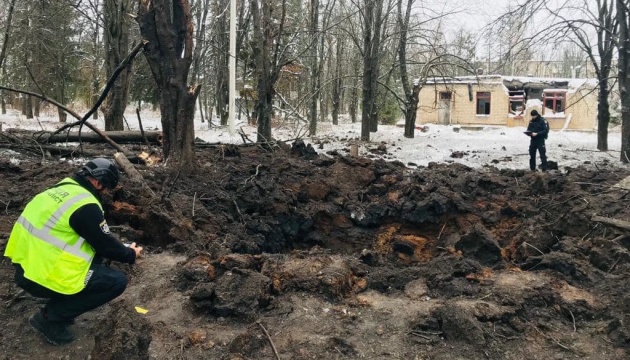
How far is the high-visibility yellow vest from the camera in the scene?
3.51 m

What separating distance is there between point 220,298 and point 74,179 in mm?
1617

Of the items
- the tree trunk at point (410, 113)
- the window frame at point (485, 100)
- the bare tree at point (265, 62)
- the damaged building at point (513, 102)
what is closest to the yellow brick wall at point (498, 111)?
the damaged building at point (513, 102)

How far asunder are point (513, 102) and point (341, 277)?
31.9 m

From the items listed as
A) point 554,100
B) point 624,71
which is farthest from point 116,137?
point 554,100

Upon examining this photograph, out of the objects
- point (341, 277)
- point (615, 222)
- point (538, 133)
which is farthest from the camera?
point (538, 133)

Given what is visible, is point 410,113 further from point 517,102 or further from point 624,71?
point 517,102

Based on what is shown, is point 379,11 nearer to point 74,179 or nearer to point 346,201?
point 346,201

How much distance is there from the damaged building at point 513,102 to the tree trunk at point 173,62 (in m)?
24.6

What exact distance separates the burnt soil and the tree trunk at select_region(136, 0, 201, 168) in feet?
2.32

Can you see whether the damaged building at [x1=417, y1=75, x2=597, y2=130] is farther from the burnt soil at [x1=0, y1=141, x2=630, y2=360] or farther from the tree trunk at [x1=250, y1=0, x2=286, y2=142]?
the burnt soil at [x1=0, y1=141, x2=630, y2=360]

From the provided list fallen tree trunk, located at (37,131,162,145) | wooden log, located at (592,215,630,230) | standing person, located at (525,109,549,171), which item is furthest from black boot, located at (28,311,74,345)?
standing person, located at (525,109,549,171)

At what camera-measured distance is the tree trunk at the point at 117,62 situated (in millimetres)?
13773

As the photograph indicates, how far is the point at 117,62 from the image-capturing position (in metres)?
14.1

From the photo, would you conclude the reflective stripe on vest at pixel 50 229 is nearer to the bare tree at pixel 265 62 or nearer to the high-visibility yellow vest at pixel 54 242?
the high-visibility yellow vest at pixel 54 242
